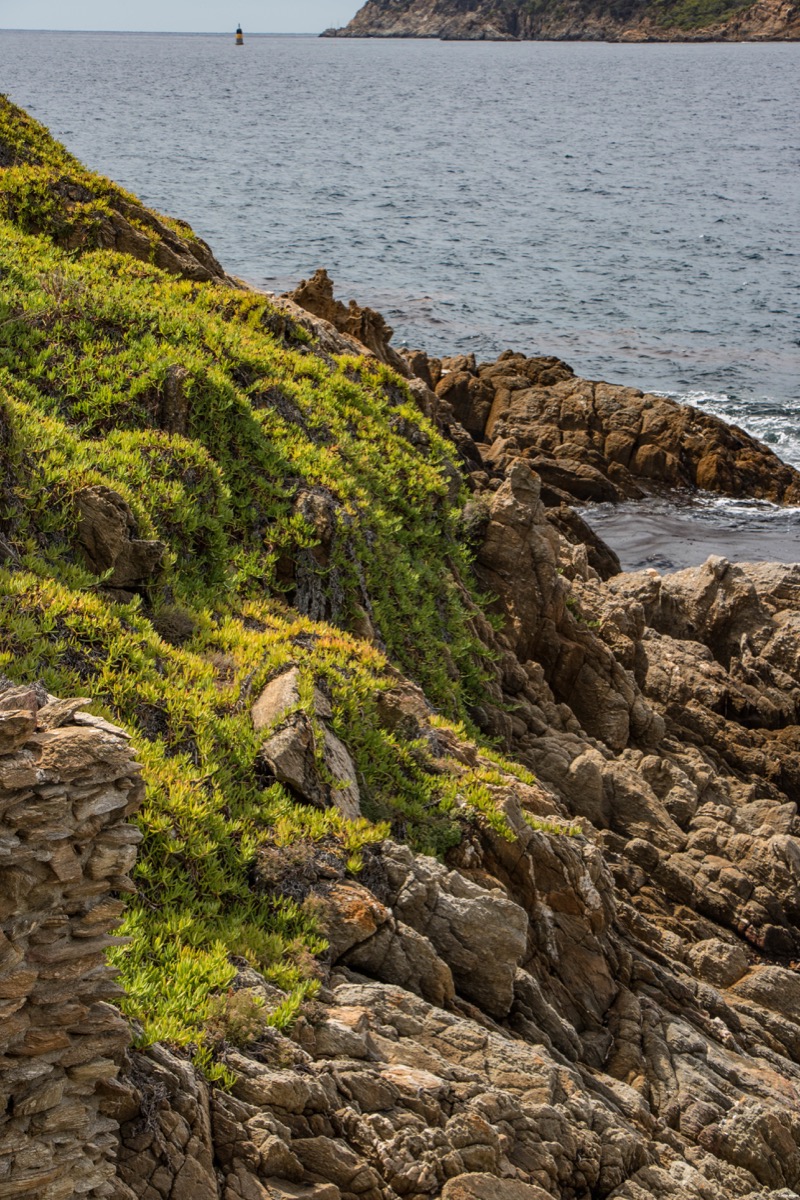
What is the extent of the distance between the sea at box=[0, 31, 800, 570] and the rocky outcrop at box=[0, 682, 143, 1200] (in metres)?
24.6

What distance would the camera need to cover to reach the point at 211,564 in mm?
12273

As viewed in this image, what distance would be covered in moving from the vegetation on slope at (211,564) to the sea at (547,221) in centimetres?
1529

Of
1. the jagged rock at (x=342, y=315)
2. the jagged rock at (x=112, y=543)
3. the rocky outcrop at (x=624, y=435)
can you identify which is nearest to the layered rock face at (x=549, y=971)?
the jagged rock at (x=112, y=543)

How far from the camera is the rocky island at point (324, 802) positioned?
6.09 meters

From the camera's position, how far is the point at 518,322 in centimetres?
4947

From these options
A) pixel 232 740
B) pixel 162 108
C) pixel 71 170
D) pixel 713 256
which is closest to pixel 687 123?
pixel 162 108

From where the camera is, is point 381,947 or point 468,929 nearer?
point 381,947

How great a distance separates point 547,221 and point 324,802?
7154 cm

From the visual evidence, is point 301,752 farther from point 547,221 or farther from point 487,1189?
point 547,221

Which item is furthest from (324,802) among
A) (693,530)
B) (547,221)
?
(547,221)

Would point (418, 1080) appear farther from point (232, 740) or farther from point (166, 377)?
point (166, 377)

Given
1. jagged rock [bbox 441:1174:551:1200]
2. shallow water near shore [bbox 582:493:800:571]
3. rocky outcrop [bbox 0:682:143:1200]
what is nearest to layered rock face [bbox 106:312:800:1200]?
jagged rock [bbox 441:1174:551:1200]

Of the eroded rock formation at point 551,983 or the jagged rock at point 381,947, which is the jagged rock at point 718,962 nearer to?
the eroded rock formation at point 551,983

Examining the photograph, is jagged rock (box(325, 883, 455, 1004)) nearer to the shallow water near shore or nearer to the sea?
the shallow water near shore
